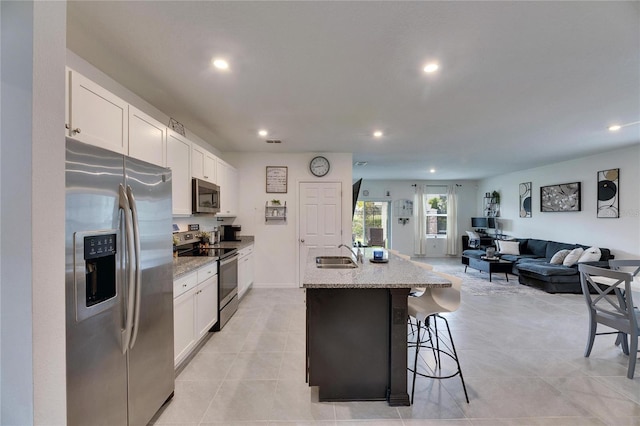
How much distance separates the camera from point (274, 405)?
78.0 inches

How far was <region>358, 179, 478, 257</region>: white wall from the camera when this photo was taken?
9.10 m

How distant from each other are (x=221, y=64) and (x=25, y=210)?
1.69m

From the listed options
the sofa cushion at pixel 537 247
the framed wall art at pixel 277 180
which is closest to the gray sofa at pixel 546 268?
the sofa cushion at pixel 537 247

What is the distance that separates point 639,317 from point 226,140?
5.04 m

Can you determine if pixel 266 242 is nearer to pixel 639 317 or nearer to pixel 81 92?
pixel 81 92

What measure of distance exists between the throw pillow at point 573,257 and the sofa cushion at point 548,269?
12 centimetres

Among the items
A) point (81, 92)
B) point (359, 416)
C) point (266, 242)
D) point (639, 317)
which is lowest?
point (359, 416)

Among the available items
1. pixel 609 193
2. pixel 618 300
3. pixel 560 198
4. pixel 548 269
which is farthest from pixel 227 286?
pixel 560 198

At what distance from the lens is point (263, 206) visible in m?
5.10

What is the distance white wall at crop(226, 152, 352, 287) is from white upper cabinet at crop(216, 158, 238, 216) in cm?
23

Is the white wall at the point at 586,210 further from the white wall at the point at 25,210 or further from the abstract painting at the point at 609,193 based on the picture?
the white wall at the point at 25,210

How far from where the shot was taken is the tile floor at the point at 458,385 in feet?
6.12

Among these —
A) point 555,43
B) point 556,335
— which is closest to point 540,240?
point 556,335

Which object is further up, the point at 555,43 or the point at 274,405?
the point at 555,43
